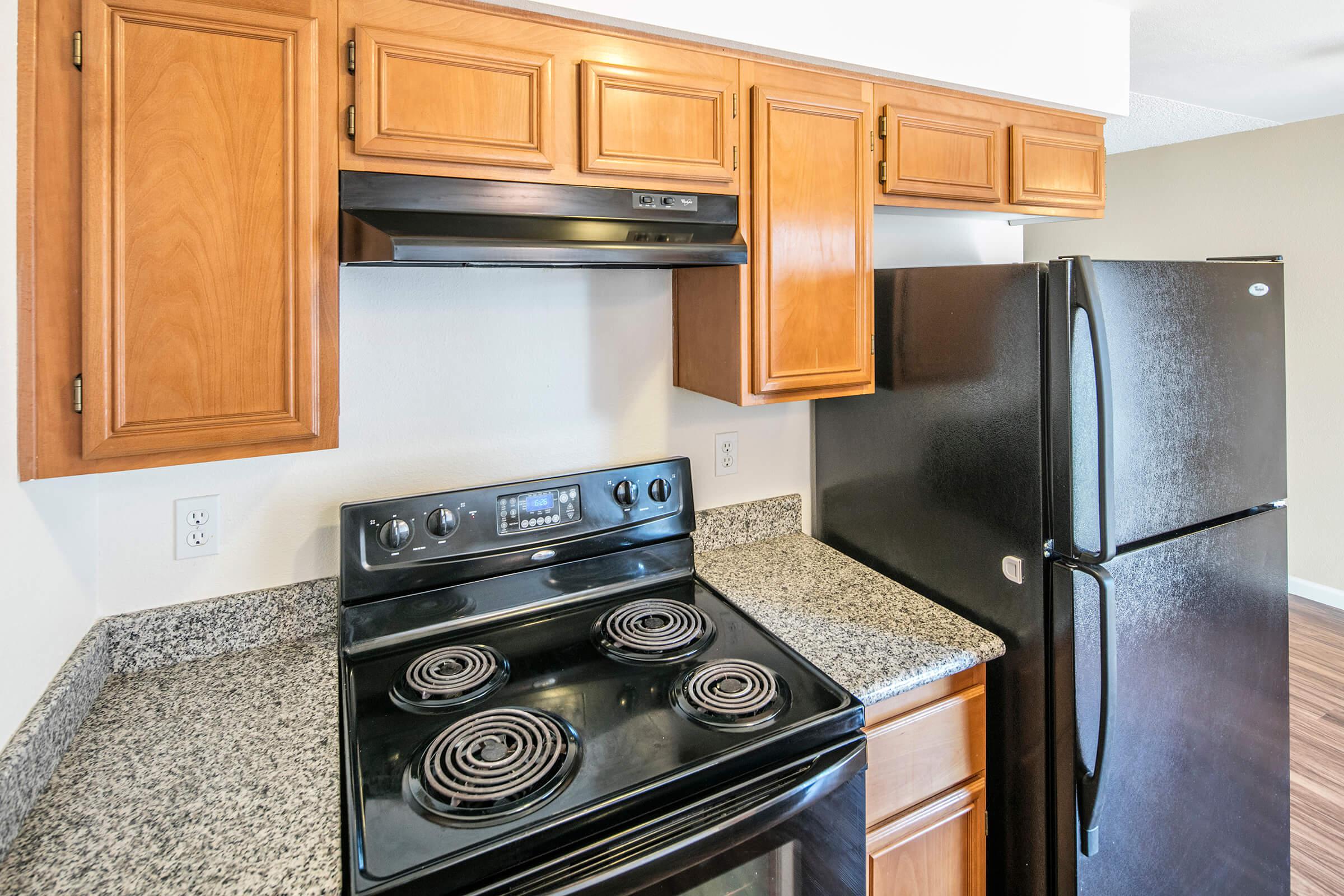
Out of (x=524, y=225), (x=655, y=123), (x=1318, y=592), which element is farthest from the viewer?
(x=1318, y=592)

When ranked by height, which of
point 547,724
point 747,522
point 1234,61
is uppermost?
point 1234,61

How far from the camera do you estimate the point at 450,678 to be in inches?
47.1

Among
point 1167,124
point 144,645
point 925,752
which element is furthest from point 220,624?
point 1167,124

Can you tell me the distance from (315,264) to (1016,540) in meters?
1.33

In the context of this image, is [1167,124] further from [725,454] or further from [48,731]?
[48,731]

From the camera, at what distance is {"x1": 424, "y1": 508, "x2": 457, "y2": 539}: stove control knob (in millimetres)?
1386

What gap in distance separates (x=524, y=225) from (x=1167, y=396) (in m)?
1.27

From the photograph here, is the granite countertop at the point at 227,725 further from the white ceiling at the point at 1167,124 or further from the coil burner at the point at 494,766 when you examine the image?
the white ceiling at the point at 1167,124

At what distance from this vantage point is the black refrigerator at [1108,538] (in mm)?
1282

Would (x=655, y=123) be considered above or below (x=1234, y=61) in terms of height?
below

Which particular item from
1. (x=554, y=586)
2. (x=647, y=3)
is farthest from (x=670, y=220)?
(x=554, y=586)

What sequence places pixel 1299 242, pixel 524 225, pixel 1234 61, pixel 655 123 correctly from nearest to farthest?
pixel 524 225, pixel 655 123, pixel 1234 61, pixel 1299 242

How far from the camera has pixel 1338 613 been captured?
3555mm

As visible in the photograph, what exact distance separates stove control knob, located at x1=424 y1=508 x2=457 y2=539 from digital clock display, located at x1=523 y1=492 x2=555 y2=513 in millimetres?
150
